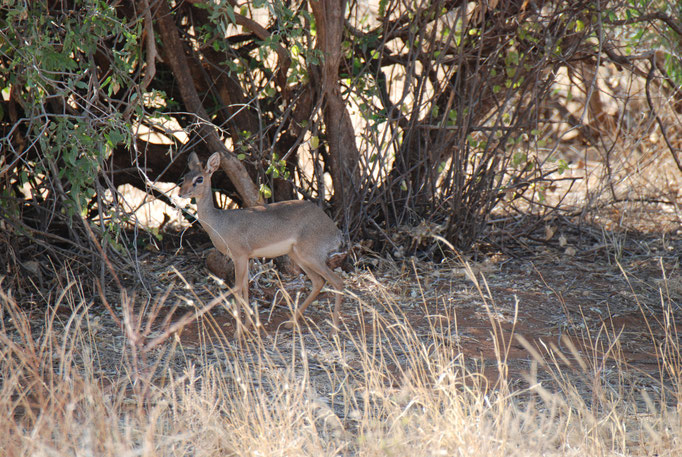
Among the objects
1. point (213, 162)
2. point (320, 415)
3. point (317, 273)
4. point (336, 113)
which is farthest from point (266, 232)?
point (320, 415)

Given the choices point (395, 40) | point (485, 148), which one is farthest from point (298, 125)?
point (485, 148)

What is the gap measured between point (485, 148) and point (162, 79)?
2.50 m

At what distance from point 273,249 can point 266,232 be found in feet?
0.40

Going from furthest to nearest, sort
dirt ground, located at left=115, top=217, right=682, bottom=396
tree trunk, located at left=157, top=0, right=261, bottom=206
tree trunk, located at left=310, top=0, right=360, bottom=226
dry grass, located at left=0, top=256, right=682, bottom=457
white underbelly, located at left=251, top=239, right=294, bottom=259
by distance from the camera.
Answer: tree trunk, located at left=157, top=0, right=261, bottom=206 < tree trunk, located at left=310, top=0, right=360, bottom=226 < white underbelly, located at left=251, top=239, right=294, bottom=259 < dirt ground, located at left=115, top=217, right=682, bottom=396 < dry grass, located at left=0, top=256, right=682, bottom=457

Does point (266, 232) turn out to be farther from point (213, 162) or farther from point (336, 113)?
point (336, 113)

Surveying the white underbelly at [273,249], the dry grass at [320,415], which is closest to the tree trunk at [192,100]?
the white underbelly at [273,249]

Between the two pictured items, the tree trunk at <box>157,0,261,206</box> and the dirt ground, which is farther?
the tree trunk at <box>157,0,261,206</box>

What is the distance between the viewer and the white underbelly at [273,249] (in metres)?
5.17

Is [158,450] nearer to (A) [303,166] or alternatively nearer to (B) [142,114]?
(B) [142,114]

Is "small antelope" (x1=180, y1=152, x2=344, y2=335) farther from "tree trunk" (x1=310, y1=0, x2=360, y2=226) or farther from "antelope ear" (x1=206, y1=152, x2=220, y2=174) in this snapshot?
"tree trunk" (x1=310, y1=0, x2=360, y2=226)

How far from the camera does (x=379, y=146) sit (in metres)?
5.77

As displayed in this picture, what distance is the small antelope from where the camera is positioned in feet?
17.0

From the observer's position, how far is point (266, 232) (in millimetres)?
5172

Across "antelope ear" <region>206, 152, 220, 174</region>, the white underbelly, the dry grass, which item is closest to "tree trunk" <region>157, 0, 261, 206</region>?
"antelope ear" <region>206, 152, 220, 174</region>
